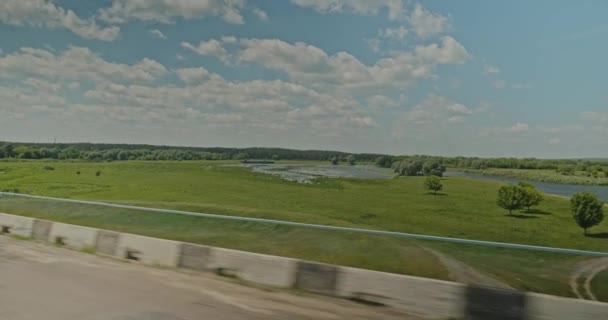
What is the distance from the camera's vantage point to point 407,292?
4.52 metres

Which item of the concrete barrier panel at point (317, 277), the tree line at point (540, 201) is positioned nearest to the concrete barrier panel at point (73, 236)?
the concrete barrier panel at point (317, 277)

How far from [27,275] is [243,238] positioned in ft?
8.94

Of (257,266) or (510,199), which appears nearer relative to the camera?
(257,266)

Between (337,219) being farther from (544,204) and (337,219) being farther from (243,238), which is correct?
(243,238)

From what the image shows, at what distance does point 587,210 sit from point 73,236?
22.4 metres

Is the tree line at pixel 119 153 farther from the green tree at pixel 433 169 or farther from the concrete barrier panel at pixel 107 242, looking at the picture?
the concrete barrier panel at pixel 107 242

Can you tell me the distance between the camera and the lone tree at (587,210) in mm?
22016

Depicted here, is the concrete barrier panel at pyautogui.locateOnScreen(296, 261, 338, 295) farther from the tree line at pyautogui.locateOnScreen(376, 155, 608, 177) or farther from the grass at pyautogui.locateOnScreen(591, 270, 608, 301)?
the tree line at pyautogui.locateOnScreen(376, 155, 608, 177)

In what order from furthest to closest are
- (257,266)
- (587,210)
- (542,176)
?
(542,176) → (587,210) → (257,266)

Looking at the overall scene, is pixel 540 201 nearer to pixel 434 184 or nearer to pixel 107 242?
pixel 434 184

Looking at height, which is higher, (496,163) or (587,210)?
(496,163)

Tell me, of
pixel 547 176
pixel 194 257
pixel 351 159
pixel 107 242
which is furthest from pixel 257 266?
pixel 351 159

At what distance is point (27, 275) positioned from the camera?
579 cm

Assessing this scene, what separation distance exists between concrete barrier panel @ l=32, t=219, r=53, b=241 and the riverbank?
74.3 feet
